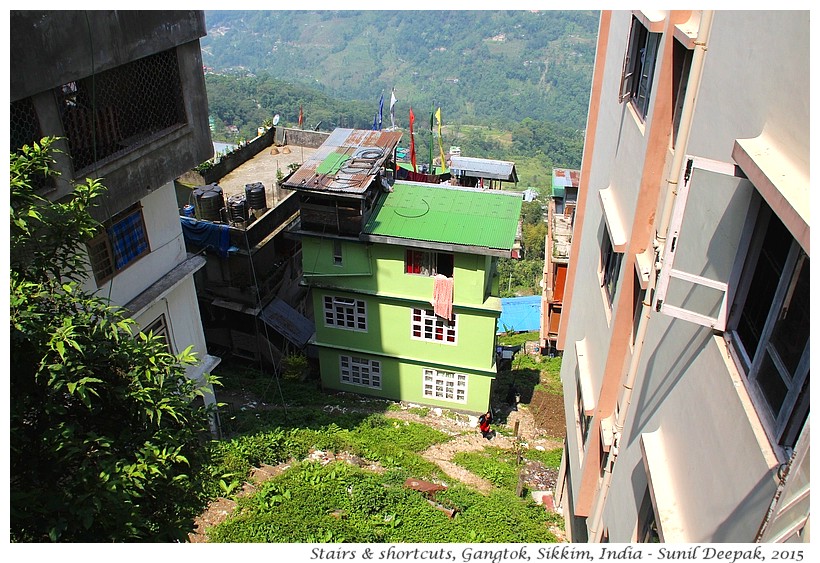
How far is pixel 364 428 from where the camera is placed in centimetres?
1941

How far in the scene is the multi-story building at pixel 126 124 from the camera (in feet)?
30.7

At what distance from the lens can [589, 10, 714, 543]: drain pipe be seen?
242 inches

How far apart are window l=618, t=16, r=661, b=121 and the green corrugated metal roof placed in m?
8.89

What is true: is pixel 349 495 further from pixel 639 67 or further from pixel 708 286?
pixel 708 286

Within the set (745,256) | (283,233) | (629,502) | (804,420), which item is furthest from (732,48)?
(283,233)

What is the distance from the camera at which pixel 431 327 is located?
68.5 ft

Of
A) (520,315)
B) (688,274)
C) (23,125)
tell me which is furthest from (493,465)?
(520,315)

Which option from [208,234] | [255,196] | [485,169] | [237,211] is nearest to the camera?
[208,234]

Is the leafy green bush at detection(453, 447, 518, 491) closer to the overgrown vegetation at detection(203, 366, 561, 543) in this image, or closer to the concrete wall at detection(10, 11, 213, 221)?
the overgrown vegetation at detection(203, 366, 561, 543)

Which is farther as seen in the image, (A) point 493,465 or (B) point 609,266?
(A) point 493,465

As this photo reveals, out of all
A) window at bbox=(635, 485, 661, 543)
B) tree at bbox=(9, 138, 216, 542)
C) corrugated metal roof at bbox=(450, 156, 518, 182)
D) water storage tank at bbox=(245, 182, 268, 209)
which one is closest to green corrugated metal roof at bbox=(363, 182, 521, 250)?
water storage tank at bbox=(245, 182, 268, 209)

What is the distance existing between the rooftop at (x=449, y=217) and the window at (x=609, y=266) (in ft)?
23.6

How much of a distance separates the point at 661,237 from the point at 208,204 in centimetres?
1774

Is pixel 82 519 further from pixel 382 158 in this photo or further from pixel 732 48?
pixel 382 158
